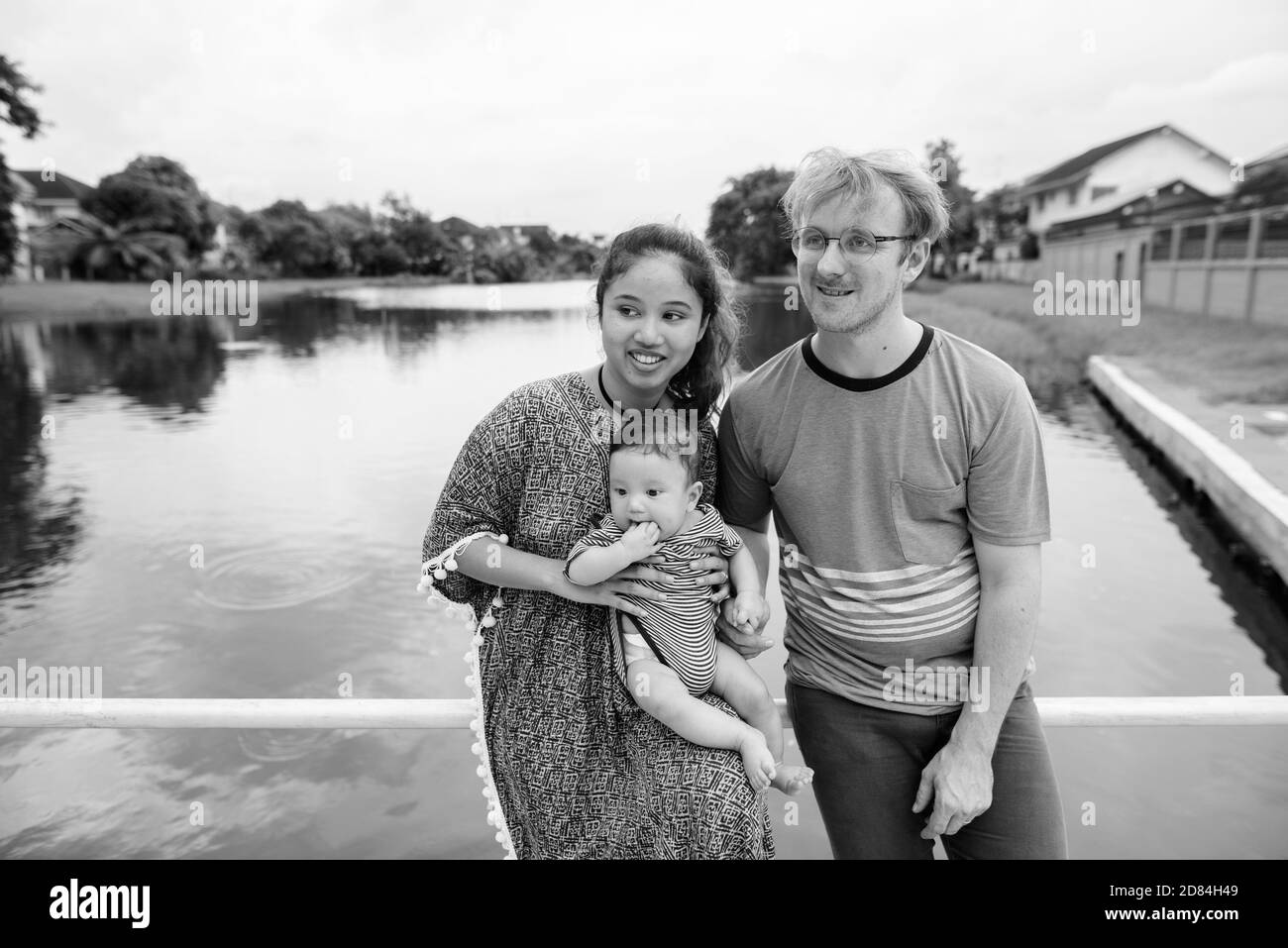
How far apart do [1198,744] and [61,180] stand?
66.2 m

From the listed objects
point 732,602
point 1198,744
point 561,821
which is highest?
point 732,602

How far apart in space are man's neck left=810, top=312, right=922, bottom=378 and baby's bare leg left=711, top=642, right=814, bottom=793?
580 mm

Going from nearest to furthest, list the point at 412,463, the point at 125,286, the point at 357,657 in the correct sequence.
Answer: the point at 357,657 < the point at 412,463 < the point at 125,286

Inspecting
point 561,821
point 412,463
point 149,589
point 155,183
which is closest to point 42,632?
point 149,589

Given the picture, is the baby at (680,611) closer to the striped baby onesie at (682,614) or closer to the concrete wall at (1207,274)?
the striped baby onesie at (682,614)

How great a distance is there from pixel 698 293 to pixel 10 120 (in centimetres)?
3604

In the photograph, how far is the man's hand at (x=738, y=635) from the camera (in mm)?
1822

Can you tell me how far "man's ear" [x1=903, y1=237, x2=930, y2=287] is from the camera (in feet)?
5.76

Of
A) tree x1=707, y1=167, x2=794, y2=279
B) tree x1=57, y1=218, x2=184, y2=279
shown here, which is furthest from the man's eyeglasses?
tree x1=57, y1=218, x2=184, y2=279

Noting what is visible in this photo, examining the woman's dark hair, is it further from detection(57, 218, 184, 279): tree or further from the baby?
detection(57, 218, 184, 279): tree

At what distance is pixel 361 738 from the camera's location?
796 centimetres

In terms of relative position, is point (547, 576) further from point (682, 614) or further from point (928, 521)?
point (928, 521)

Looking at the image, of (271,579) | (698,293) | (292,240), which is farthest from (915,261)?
(292,240)

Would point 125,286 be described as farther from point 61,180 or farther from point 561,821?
point 561,821
